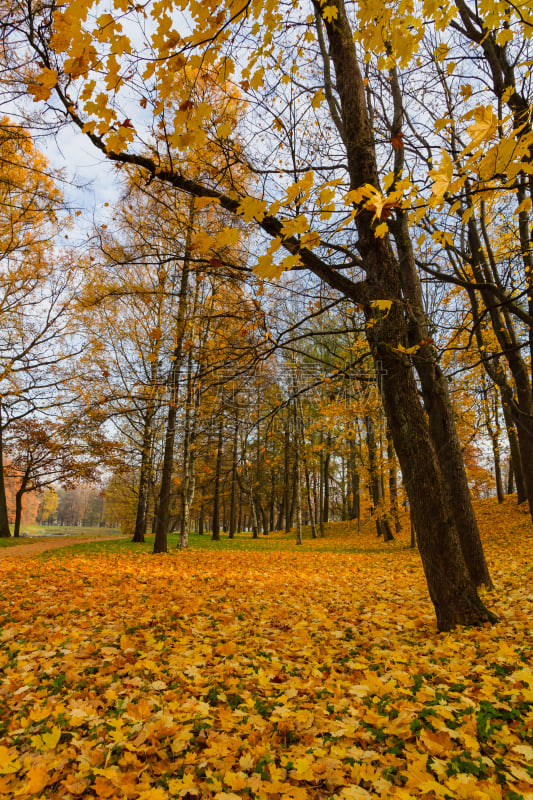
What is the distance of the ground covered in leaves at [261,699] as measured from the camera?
1813 mm

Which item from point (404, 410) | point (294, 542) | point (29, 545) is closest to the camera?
point (404, 410)

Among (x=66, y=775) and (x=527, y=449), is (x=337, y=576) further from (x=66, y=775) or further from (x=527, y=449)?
(x=66, y=775)

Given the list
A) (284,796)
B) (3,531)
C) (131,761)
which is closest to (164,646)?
(131,761)

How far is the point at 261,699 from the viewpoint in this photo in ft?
8.34

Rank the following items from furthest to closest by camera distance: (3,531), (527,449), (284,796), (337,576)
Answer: (3,531), (527,449), (337,576), (284,796)

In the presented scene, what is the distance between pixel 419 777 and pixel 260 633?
223 centimetres

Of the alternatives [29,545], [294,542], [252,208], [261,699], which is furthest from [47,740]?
[294,542]

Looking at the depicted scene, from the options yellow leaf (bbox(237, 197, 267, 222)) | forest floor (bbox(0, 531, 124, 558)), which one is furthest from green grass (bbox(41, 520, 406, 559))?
yellow leaf (bbox(237, 197, 267, 222))

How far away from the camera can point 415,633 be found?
356cm

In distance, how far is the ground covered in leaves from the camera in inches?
A: 71.4

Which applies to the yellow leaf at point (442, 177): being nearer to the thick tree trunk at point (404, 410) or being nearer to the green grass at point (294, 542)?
the thick tree trunk at point (404, 410)

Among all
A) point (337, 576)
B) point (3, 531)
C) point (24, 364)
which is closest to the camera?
point (337, 576)

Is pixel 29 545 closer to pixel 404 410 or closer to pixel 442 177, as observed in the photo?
pixel 404 410

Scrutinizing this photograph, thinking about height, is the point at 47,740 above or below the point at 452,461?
below
